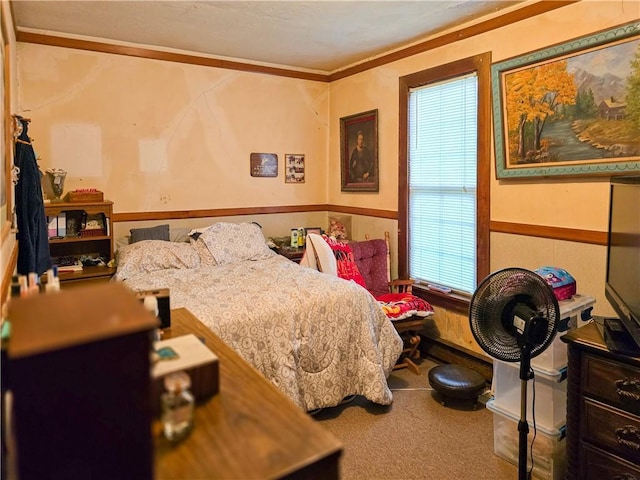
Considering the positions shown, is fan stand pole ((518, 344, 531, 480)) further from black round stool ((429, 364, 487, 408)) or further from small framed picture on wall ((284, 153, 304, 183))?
small framed picture on wall ((284, 153, 304, 183))

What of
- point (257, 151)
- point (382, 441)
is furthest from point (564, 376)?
point (257, 151)

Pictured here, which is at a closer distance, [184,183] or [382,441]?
[382,441]

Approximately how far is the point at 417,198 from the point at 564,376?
79.7 inches

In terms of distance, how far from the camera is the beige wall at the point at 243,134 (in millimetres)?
2846

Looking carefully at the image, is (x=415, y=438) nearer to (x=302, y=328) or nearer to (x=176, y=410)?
(x=302, y=328)

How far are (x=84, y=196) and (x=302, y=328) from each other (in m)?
2.12

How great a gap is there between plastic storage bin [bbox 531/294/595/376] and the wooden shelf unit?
303 centimetres

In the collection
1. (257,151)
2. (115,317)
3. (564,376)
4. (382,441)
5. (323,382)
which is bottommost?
(382,441)

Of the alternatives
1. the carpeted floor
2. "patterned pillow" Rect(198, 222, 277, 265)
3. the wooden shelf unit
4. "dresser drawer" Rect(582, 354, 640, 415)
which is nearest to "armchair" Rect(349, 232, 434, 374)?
the carpeted floor

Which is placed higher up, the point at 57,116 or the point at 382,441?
the point at 57,116

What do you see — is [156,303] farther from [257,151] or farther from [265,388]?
[257,151]

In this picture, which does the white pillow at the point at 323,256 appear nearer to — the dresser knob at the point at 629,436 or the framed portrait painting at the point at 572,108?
the framed portrait painting at the point at 572,108

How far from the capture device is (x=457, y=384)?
9.76 feet

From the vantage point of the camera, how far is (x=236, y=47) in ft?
13.2
